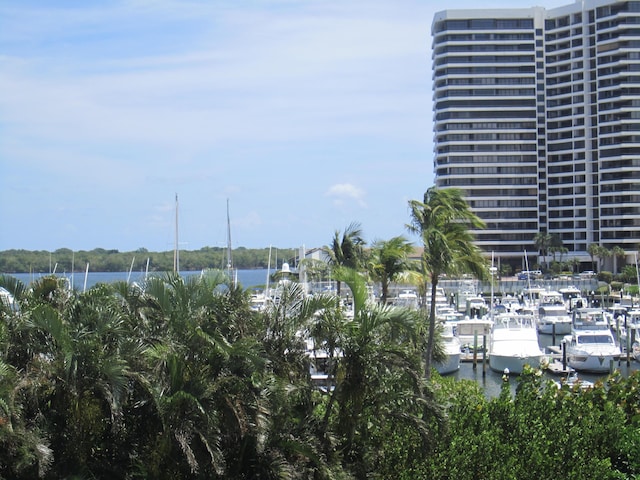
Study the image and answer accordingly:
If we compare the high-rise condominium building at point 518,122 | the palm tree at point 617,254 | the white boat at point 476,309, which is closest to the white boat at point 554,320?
the white boat at point 476,309

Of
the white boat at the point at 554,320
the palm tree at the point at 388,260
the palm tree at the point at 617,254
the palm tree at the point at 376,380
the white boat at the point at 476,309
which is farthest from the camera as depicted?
the palm tree at the point at 617,254

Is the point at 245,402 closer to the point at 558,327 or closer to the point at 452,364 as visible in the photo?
the point at 452,364

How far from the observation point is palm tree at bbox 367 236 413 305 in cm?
2789

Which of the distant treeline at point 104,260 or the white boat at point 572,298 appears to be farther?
the distant treeline at point 104,260

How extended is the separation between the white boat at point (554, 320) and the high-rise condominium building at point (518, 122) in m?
55.6

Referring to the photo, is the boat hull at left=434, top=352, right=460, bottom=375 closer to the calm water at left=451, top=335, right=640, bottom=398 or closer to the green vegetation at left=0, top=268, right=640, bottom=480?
the calm water at left=451, top=335, right=640, bottom=398

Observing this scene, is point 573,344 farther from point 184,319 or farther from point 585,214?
point 585,214

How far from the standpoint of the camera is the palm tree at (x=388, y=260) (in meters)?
27.9

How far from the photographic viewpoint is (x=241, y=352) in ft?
→ 44.8

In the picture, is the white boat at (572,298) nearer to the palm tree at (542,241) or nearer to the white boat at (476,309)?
the white boat at (476,309)

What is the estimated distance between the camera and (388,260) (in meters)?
28.2

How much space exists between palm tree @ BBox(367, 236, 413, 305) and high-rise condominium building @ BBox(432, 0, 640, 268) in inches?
3674

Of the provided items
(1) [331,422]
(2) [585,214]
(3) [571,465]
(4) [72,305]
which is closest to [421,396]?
(1) [331,422]

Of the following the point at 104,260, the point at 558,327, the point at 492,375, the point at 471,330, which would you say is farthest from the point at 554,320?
the point at 104,260
